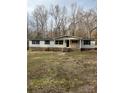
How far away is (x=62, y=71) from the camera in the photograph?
1826 mm

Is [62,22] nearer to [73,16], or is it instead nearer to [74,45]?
[73,16]

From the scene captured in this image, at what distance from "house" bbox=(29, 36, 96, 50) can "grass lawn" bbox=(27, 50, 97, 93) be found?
5 centimetres

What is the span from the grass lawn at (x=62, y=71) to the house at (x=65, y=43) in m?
0.05

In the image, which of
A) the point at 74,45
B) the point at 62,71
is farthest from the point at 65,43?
the point at 62,71

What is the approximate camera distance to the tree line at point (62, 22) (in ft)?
5.97

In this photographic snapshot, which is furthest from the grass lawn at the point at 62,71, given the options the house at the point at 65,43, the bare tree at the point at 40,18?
the bare tree at the point at 40,18

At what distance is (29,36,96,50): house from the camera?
180cm

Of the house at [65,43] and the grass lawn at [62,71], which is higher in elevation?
the house at [65,43]

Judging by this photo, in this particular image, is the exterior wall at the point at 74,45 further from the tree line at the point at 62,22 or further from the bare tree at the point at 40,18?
the bare tree at the point at 40,18

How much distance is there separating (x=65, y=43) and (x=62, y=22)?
0.17m

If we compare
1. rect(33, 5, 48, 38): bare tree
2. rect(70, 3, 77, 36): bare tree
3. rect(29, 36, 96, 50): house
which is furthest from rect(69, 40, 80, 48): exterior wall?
rect(33, 5, 48, 38): bare tree
